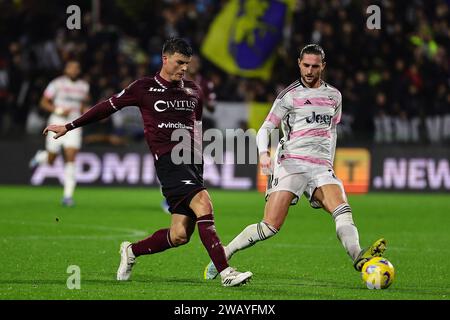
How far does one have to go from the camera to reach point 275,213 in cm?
910

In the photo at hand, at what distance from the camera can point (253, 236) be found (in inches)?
360

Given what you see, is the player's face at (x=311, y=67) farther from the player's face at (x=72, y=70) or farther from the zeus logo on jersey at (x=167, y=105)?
the player's face at (x=72, y=70)

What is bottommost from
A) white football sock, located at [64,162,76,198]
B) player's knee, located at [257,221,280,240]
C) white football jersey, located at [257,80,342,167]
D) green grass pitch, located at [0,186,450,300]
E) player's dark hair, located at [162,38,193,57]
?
green grass pitch, located at [0,186,450,300]

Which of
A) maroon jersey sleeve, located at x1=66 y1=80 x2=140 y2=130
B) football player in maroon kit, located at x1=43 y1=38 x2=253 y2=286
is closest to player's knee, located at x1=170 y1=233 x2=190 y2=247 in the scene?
football player in maroon kit, located at x1=43 y1=38 x2=253 y2=286

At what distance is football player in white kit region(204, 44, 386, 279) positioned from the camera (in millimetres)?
9102

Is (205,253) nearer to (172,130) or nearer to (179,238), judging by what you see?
(179,238)

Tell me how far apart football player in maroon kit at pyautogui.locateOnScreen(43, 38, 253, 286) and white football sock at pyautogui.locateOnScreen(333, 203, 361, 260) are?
42.4 inches

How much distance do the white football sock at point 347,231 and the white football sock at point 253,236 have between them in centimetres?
54

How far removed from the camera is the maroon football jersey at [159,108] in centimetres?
880

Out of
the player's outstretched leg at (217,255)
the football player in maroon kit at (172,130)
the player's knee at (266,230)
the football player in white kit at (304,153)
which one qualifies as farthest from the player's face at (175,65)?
the player's knee at (266,230)

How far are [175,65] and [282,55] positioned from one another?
1419 cm

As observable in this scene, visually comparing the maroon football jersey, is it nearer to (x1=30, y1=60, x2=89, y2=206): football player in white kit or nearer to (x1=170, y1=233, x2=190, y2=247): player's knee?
(x1=170, y1=233, x2=190, y2=247): player's knee
